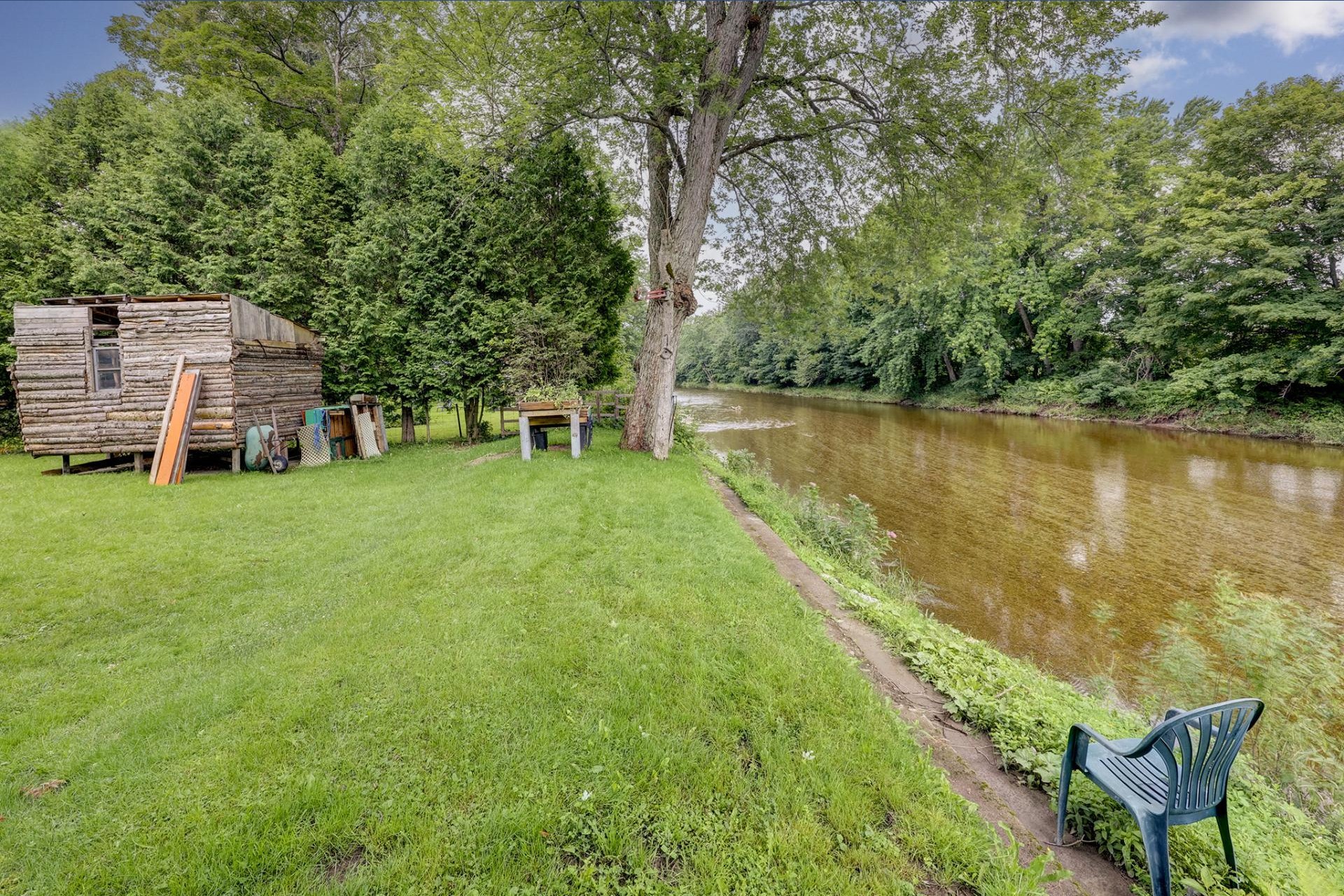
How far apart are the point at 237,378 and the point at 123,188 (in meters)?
8.53

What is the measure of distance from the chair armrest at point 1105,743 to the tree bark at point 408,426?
1495 centimetres

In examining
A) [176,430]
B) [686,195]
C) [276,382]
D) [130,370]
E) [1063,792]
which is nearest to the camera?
[1063,792]

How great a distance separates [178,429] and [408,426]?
5.19 meters

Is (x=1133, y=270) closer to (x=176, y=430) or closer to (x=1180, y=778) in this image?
(x=1180, y=778)

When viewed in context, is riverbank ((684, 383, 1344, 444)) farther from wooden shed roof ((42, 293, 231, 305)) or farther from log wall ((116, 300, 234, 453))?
wooden shed roof ((42, 293, 231, 305))

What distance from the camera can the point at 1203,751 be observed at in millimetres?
1974

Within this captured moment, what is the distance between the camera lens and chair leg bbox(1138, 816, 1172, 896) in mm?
1847

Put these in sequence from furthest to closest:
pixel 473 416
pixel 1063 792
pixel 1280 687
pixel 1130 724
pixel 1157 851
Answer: pixel 473 416, pixel 1280 687, pixel 1130 724, pixel 1063 792, pixel 1157 851

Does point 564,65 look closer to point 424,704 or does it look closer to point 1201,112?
point 424,704

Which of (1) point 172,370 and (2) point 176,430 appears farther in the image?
(1) point 172,370

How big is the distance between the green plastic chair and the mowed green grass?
1.85 ft

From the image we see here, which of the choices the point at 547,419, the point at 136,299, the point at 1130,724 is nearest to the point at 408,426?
the point at 136,299

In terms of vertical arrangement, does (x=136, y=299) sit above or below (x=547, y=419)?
above

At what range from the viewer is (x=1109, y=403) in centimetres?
2272
